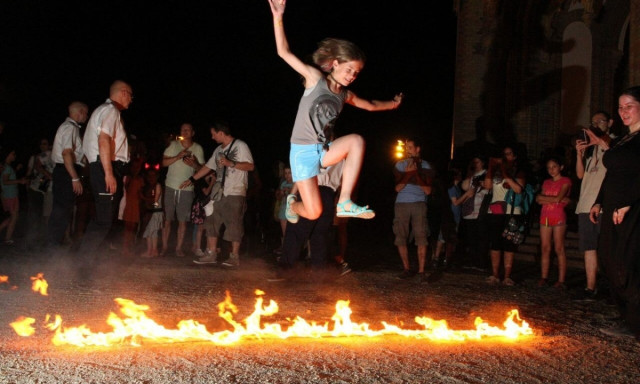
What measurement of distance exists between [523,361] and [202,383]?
7.30 feet

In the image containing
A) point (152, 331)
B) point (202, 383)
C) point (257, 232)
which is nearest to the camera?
point (202, 383)

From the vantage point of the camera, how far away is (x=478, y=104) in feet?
59.5

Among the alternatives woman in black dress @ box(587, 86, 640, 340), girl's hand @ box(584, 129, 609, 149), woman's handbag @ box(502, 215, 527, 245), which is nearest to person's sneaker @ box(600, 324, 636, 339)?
woman in black dress @ box(587, 86, 640, 340)

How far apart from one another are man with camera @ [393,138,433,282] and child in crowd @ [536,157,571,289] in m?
1.57

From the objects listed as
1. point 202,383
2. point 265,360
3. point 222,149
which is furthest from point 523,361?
point 222,149

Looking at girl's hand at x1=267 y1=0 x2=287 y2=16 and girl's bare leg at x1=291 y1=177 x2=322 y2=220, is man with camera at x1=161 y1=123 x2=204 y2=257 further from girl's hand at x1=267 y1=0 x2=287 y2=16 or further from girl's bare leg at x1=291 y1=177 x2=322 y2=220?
girl's hand at x1=267 y1=0 x2=287 y2=16

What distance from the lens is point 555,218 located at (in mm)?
8531

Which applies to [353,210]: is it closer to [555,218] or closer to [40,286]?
[40,286]

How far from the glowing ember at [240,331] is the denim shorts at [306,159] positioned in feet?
4.06

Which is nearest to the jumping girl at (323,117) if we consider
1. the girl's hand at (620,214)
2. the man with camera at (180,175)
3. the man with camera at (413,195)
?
the girl's hand at (620,214)

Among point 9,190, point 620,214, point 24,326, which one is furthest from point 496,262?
point 9,190

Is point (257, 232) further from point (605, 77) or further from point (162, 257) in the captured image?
point (605, 77)

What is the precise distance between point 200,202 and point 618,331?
7.08 meters

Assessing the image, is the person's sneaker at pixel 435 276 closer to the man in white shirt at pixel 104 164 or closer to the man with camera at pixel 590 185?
the man with camera at pixel 590 185
